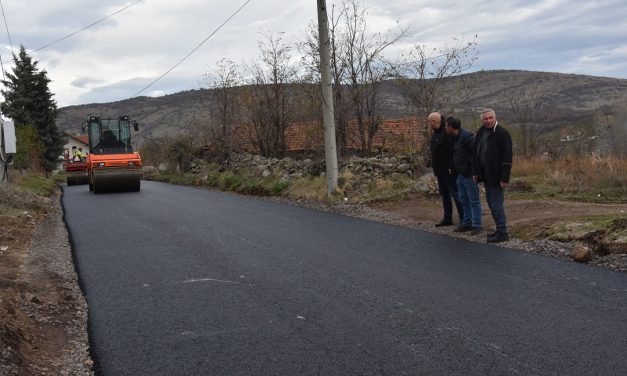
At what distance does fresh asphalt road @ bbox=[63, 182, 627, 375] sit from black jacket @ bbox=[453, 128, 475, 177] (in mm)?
1084

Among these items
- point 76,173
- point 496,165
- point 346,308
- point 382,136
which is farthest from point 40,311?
point 76,173

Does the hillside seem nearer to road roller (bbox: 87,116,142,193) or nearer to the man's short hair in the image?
road roller (bbox: 87,116,142,193)

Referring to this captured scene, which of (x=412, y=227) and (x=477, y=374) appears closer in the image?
(x=477, y=374)

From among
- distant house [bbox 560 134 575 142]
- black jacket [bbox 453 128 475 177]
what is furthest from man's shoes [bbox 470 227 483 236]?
distant house [bbox 560 134 575 142]

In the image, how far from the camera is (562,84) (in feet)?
190

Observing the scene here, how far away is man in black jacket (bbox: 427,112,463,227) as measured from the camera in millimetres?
9148

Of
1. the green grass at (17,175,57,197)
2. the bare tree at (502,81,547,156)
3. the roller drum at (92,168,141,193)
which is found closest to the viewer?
the roller drum at (92,168,141,193)

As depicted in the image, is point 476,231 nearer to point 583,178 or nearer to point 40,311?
point 583,178

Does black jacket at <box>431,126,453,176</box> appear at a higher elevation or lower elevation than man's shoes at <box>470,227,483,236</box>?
higher

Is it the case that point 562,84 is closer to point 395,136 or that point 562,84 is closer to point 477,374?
point 395,136

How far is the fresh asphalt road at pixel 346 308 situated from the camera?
384 centimetres

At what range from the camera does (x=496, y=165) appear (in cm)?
784

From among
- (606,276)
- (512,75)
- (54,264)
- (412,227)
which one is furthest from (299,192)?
(512,75)

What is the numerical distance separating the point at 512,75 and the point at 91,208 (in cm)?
5163
